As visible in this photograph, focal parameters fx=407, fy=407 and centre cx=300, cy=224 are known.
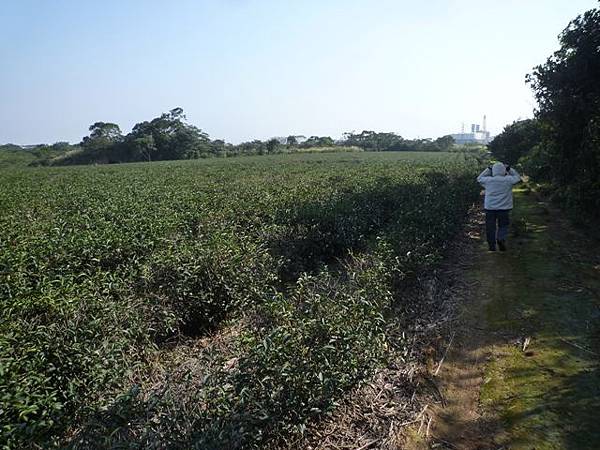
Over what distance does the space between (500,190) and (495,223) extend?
2.52 feet

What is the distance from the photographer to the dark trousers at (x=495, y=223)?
26.7 feet

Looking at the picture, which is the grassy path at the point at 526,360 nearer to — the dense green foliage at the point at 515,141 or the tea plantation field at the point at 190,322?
the tea plantation field at the point at 190,322

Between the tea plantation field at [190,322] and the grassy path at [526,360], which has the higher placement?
the tea plantation field at [190,322]

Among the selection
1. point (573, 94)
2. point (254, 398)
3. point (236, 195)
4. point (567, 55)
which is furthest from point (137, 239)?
point (567, 55)

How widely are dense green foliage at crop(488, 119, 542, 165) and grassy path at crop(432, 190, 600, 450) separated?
916 inches

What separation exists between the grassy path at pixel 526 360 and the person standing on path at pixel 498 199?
68 centimetres

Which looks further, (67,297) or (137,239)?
(137,239)

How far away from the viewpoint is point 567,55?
34.4 ft

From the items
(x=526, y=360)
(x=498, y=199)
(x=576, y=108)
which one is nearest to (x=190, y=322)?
(x=526, y=360)

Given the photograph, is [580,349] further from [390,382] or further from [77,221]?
[77,221]

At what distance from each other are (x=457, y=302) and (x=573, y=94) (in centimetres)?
726

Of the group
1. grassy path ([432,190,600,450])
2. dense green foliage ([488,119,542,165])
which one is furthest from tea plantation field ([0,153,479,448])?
dense green foliage ([488,119,542,165])

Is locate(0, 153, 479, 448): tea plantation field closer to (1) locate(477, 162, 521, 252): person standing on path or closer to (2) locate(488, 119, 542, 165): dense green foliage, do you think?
(1) locate(477, 162, 521, 252): person standing on path

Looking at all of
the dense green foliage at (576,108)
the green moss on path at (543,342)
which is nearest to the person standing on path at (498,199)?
the green moss on path at (543,342)
